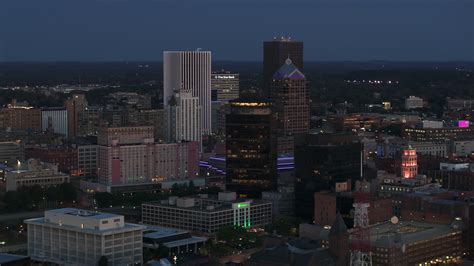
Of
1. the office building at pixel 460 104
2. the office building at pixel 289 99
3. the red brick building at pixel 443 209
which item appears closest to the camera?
the red brick building at pixel 443 209

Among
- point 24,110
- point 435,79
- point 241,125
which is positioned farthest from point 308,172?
point 435,79

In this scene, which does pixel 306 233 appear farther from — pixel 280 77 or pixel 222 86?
pixel 222 86

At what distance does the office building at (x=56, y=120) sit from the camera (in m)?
91.3

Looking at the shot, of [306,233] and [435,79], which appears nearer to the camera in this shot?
[306,233]

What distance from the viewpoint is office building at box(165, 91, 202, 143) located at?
74938mm

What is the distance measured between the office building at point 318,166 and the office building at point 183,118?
942 inches

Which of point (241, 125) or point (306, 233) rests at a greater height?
point (241, 125)

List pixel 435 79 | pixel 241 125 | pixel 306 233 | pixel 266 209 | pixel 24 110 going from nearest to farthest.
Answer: pixel 306 233 < pixel 266 209 < pixel 241 125 < pixel 24 110 < pixel 435 79

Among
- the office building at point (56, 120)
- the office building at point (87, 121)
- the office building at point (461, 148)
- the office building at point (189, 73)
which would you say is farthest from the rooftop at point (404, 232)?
the office building at point (56, 120)

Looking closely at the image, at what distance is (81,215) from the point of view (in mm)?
40344

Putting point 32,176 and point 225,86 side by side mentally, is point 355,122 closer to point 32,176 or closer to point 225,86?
point 225,86

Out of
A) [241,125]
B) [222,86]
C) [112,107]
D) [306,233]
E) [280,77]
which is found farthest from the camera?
Result: [222,86]

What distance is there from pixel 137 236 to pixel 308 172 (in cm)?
1361

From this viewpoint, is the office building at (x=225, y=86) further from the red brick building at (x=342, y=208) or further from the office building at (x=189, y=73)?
the red brick building at (x=342, y=208)
